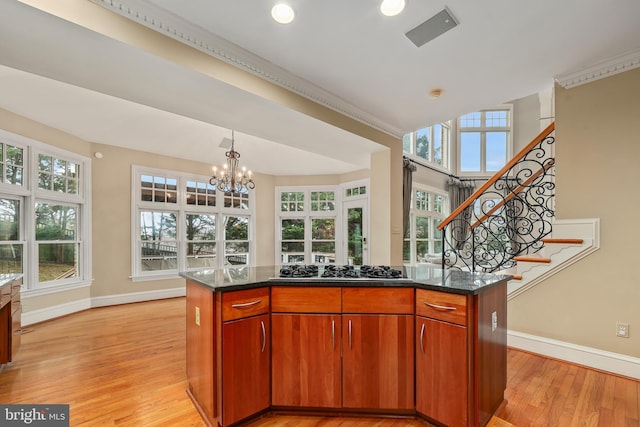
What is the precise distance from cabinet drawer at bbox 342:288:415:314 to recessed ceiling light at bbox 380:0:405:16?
1916 mm

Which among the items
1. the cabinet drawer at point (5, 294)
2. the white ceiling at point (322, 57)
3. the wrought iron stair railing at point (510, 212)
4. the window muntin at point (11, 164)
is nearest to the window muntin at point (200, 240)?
the window muntin at point (11, 164)

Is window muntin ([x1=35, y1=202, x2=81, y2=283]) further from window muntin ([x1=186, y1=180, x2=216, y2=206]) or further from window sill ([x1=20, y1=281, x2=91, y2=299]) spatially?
window muntin ([x1=186, y1=180, x2=216, y2=206])

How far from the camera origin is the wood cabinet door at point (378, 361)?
2.07 metres

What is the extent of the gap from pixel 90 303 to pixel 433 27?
6.21 metres

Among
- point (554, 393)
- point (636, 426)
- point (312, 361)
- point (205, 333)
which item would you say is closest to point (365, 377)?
point (312, 361)

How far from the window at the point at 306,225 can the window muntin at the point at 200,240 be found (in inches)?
63.5

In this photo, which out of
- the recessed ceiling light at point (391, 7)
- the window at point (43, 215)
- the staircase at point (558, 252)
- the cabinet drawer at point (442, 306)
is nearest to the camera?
the cabinet drawer at point (442, 306)

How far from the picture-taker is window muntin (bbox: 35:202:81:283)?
14.7 ft

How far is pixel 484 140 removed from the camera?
29.2ft

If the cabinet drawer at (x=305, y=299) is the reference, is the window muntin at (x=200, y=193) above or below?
above

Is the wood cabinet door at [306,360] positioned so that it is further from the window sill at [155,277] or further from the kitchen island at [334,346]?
the window sill at [155,277]

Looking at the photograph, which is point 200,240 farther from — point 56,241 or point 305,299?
point 305,299

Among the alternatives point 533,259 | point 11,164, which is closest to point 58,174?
point 11,164

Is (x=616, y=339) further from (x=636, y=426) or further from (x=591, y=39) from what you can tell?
(x=591, y=39)
